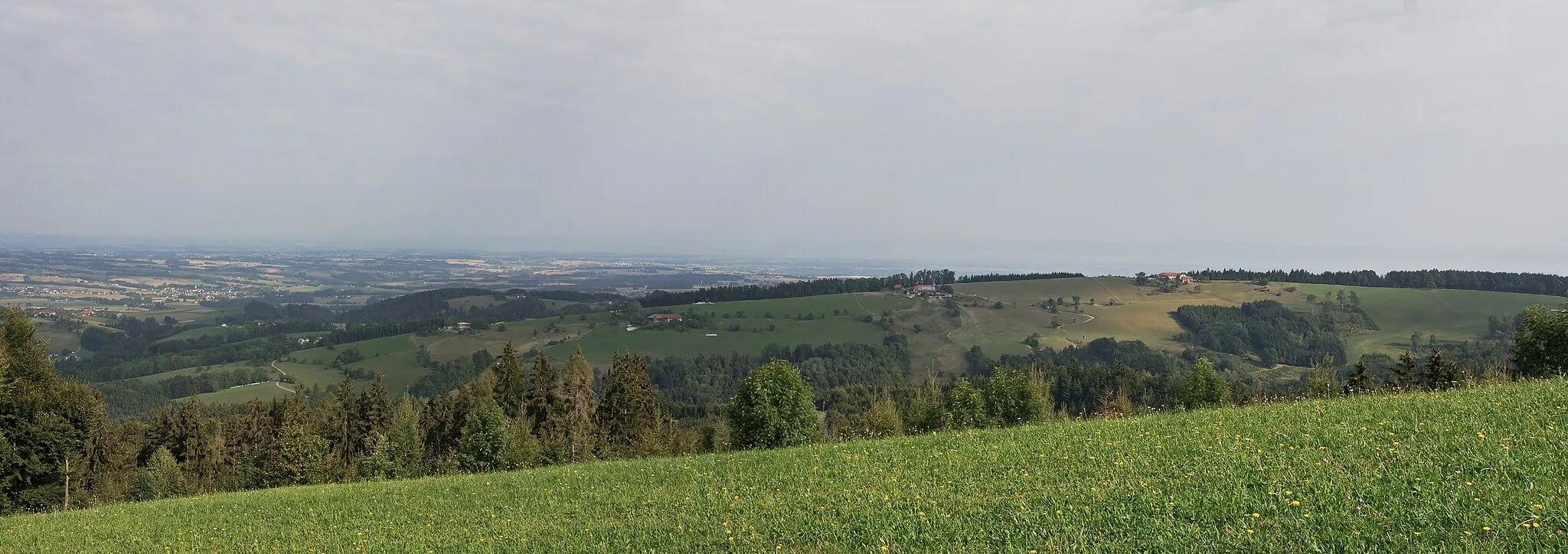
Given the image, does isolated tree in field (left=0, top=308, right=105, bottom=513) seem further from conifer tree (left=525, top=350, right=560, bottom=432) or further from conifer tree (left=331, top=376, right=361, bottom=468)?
conifer tree (left=525, top=350, right=560, bottom=432)

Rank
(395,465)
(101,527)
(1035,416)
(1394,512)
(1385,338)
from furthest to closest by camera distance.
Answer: (1385,338), (1035,416), (395,465), (101,527), (1394,512)

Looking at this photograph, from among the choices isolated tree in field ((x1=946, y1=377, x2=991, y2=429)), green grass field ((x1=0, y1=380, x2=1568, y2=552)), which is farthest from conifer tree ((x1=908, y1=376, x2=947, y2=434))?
green grass field ((x1=0, y1=380, x2=1568, y2=552))

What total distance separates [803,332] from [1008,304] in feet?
196

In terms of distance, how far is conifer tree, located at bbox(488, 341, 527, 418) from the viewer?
64.1m

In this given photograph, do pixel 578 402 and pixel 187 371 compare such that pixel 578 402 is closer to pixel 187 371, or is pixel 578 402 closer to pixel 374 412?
pixel 374 412

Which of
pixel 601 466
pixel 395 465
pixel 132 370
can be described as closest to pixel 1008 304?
pixel 395 465

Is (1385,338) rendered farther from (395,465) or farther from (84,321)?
(84,321)

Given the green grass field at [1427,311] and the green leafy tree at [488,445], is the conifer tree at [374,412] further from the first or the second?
the green grass field at [1427,311]

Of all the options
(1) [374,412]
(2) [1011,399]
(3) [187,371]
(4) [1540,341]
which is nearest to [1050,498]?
(4) [1540,341]

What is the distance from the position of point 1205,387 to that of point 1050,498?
50946mm

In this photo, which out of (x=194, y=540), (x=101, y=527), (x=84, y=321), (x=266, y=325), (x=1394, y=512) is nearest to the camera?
(x=1394, y=512)

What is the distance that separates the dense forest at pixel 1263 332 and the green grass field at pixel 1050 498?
16236 centimetres

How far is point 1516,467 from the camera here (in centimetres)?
899

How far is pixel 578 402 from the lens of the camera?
6012 centimetres
